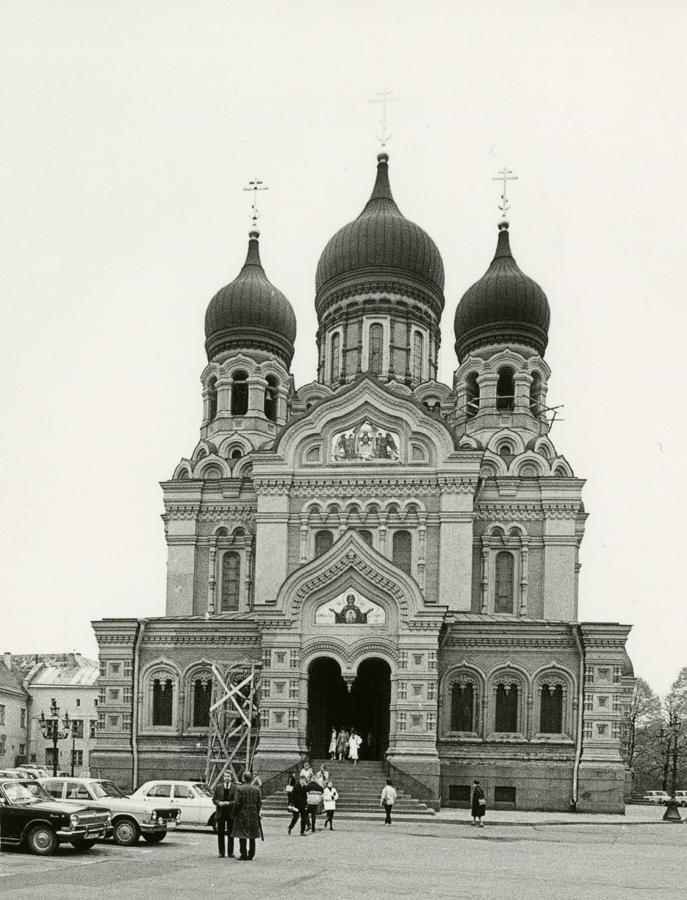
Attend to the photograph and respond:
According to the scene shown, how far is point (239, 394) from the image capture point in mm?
41188

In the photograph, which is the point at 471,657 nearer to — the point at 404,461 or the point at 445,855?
the point at 404,461

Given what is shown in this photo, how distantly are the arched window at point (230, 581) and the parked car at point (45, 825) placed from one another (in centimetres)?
1989

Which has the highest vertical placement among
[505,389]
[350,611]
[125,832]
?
[505,389]

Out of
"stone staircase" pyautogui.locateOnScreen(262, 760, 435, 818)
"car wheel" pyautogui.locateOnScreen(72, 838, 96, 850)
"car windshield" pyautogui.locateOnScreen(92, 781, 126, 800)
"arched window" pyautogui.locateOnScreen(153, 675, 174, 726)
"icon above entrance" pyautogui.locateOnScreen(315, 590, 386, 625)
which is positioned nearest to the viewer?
"car wheel" pyautogui.locateOnScreen(72, 838, 96, 850)

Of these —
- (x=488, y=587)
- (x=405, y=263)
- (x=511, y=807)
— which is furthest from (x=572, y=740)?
(x=405, y=263)

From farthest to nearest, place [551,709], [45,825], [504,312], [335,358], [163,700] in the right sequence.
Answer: [335,358]
[504,312]
[163,700]
[551,709]
[45,825]

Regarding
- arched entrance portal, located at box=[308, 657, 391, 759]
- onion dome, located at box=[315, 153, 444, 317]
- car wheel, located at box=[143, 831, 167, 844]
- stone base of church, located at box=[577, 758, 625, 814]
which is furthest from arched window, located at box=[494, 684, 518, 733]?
car wheel, located at box=[143, 831, 167, 844]

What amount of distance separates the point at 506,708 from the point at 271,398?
14.7 metres

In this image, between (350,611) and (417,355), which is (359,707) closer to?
(350,611)

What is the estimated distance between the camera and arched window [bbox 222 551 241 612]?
3766 cm

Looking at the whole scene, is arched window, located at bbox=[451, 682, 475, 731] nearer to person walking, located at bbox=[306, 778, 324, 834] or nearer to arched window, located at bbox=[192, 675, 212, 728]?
arched window, located at bbox=[192, 675, 212, 728]

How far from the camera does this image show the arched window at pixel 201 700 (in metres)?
34.0

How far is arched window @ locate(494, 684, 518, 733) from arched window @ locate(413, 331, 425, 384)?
12054 mm

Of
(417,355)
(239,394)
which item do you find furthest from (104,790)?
(417,355)
